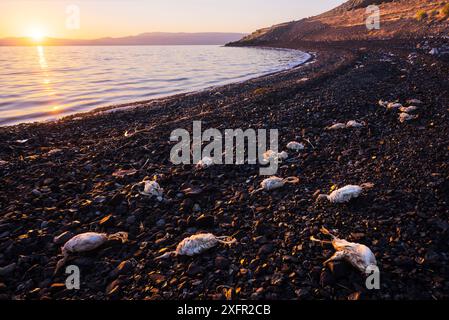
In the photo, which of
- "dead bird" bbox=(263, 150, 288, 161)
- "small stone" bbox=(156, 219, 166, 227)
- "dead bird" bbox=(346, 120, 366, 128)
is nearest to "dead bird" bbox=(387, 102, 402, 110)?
"dead bird" bbox=(346, 120, 366, 128)

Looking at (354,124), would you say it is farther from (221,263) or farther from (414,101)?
(221,263)

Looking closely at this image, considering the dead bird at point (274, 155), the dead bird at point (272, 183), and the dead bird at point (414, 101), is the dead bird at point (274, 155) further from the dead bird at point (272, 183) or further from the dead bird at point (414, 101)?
the dead bird at point (414, 101)

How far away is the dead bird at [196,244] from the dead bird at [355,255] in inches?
53.7

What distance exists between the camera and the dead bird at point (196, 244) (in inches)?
164

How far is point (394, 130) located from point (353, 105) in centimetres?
328

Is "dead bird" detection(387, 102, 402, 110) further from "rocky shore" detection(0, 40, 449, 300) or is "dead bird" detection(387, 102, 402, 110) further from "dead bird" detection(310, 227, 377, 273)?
"dead bird" detection(310, 227, 377, 273)

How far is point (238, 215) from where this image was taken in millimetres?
5125

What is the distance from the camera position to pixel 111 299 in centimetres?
359

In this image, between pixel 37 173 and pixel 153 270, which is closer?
pixel 153 270

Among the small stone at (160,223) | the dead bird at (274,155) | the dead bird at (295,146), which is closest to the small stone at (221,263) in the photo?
the small stone at (160,223)

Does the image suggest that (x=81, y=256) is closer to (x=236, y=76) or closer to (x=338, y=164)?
(x=338, y=164)

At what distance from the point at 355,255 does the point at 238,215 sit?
1.98 m

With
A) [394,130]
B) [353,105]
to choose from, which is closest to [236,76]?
[353,105]
